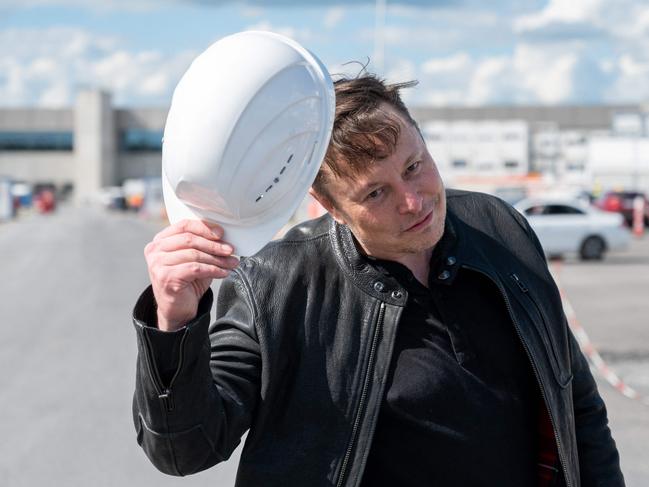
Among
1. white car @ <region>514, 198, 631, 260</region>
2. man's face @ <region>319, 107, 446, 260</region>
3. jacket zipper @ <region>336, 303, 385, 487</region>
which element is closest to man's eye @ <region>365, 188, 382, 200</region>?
man's face @ <region>319, 107, 446, 260</region>

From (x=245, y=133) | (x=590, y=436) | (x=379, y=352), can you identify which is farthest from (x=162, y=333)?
(x=590, y=436)

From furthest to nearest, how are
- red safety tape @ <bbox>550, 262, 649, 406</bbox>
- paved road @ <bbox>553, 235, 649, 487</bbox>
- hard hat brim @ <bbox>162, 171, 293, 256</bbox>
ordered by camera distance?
red safety tape @ <bbox>550, 262, 649, 406</bbox> → paved road @ <bbox>553, 235, 649, 487</bbox> → hard hat brim @ <bbox>162, 171, 293, 256</bbox>

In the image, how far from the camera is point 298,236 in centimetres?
236

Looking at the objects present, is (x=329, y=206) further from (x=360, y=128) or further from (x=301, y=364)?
(x=301, y=364)

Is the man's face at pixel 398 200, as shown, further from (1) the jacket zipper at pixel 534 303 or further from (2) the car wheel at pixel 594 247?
(2) the car wheel at pixel 594 247

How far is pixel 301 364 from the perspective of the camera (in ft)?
7.07

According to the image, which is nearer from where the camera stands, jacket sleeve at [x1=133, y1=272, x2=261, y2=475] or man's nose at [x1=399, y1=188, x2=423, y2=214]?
jacket sleeve at [x1=133, y1=272, x2=261, y2=475]

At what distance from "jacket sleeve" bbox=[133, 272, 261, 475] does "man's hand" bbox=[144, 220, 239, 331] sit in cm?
4

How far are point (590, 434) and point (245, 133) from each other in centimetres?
119

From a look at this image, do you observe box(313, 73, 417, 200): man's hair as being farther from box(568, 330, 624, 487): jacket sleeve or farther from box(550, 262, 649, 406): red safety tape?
box(550, 262, 649, 406): red safety tape

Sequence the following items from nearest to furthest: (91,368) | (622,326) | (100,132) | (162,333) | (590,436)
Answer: (162,333)
(590,436)
(91,368)
(622,326)
(100,132)

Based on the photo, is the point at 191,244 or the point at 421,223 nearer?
the point at 191,244

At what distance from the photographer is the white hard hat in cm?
174

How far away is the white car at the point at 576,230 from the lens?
2180cm
